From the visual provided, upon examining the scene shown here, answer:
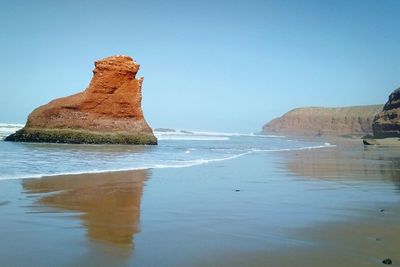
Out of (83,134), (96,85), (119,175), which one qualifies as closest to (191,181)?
(119,175)

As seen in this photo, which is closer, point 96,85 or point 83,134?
point 83,134

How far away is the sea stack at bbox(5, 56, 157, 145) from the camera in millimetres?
35562

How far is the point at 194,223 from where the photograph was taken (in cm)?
560

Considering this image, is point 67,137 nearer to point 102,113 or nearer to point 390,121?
point 102,113

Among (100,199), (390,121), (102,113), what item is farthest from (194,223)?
(390,121)

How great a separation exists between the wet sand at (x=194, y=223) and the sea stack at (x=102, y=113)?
26.7 metres

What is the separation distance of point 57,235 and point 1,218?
136 centimetres

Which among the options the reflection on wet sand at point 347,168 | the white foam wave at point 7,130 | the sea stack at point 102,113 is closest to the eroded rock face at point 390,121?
the sea stack at point 102,113

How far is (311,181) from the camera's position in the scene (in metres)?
11.1

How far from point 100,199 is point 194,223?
2595 mm

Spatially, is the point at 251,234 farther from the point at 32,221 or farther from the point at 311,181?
the point at 311,181

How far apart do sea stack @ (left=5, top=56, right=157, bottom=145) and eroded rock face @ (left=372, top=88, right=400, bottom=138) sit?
42327 millimetres

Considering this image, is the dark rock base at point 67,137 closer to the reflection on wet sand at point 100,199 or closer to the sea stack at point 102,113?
the sea stack at point 102,113

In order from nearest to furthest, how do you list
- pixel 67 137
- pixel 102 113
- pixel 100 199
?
pixel 100 199, pixel 67 137, pixel 102 113
